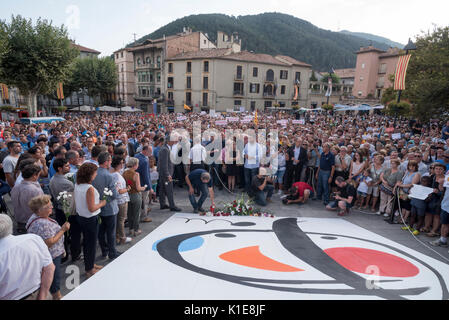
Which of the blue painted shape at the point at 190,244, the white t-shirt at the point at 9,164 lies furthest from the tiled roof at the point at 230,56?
the blue painted shape at the point at 190,244

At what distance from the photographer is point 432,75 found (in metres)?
16.4

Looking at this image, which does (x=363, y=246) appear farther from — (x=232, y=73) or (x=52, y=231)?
(x=232, y=73)

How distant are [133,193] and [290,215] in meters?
3.99

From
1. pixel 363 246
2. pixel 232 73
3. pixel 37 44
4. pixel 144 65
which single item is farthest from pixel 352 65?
pixel 363 246

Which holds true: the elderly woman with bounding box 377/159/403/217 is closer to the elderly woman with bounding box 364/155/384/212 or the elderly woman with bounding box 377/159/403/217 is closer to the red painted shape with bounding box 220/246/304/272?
the elderly woman with bounding box 364/155/384/212

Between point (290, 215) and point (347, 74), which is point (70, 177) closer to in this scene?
point (290, 215)

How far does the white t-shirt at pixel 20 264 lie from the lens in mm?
2242

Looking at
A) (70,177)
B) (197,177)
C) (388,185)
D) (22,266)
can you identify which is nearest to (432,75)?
(388,185)

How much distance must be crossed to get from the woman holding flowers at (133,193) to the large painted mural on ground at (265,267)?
0.40 meters

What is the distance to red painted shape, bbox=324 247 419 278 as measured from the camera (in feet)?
14.1

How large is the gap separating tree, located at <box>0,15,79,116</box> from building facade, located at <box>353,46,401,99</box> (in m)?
46.5

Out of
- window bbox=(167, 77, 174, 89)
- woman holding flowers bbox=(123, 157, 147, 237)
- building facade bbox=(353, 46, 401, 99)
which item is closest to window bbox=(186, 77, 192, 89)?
window bbox=(167, 77, 174, 89)

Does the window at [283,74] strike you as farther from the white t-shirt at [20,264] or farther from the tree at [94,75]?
the white t-shirt at [20,264]

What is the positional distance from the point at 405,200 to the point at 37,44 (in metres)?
24.4
